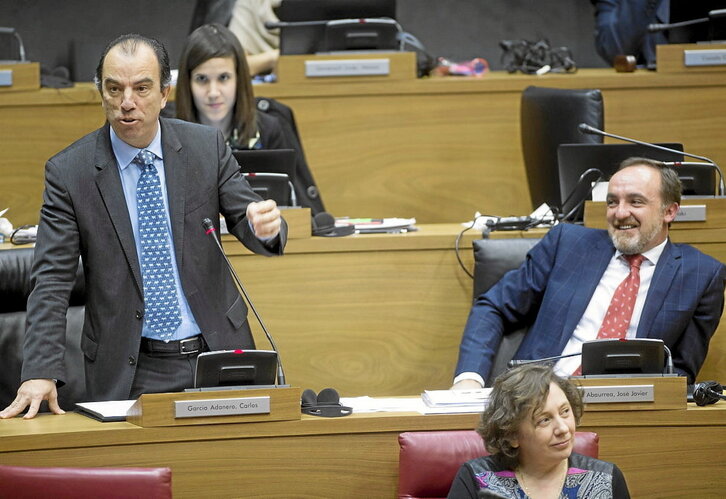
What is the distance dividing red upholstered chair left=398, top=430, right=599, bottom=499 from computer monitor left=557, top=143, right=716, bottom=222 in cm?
123

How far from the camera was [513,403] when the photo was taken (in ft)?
6.72

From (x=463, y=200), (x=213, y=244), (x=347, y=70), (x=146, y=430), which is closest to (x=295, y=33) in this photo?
(x=347, y=70)

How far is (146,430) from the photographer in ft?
7.04

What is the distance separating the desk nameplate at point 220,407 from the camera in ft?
7.04

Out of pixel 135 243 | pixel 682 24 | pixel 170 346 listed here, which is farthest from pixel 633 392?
pixel 682 24

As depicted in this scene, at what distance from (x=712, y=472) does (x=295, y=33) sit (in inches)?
94.4

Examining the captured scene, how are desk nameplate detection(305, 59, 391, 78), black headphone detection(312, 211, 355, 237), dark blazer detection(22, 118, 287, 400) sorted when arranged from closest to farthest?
dark blazer detection(22, 118, 287, 400) → black headphone detection(312, 211, 355, 237) → desk nameplate detection(305, 59, 391, 78)

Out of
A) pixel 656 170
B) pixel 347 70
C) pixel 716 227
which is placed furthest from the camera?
pixel 347 70

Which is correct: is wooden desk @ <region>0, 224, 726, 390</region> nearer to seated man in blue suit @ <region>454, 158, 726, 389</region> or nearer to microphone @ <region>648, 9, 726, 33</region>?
seated man in blue suit @ <region>454, 158, 726, 389</region>

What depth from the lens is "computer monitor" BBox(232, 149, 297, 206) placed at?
10.3 ft

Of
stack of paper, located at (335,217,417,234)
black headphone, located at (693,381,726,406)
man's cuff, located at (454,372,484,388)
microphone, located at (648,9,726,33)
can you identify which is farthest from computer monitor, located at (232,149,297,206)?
microphone, located at (648,9,726,33)

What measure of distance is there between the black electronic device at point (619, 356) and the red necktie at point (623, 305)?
0.44 metres

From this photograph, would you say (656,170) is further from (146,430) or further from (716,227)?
(146,430)

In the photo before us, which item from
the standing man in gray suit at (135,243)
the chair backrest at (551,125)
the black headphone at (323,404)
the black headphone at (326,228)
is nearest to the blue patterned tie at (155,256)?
the standing man in gray suit at (135,243)
